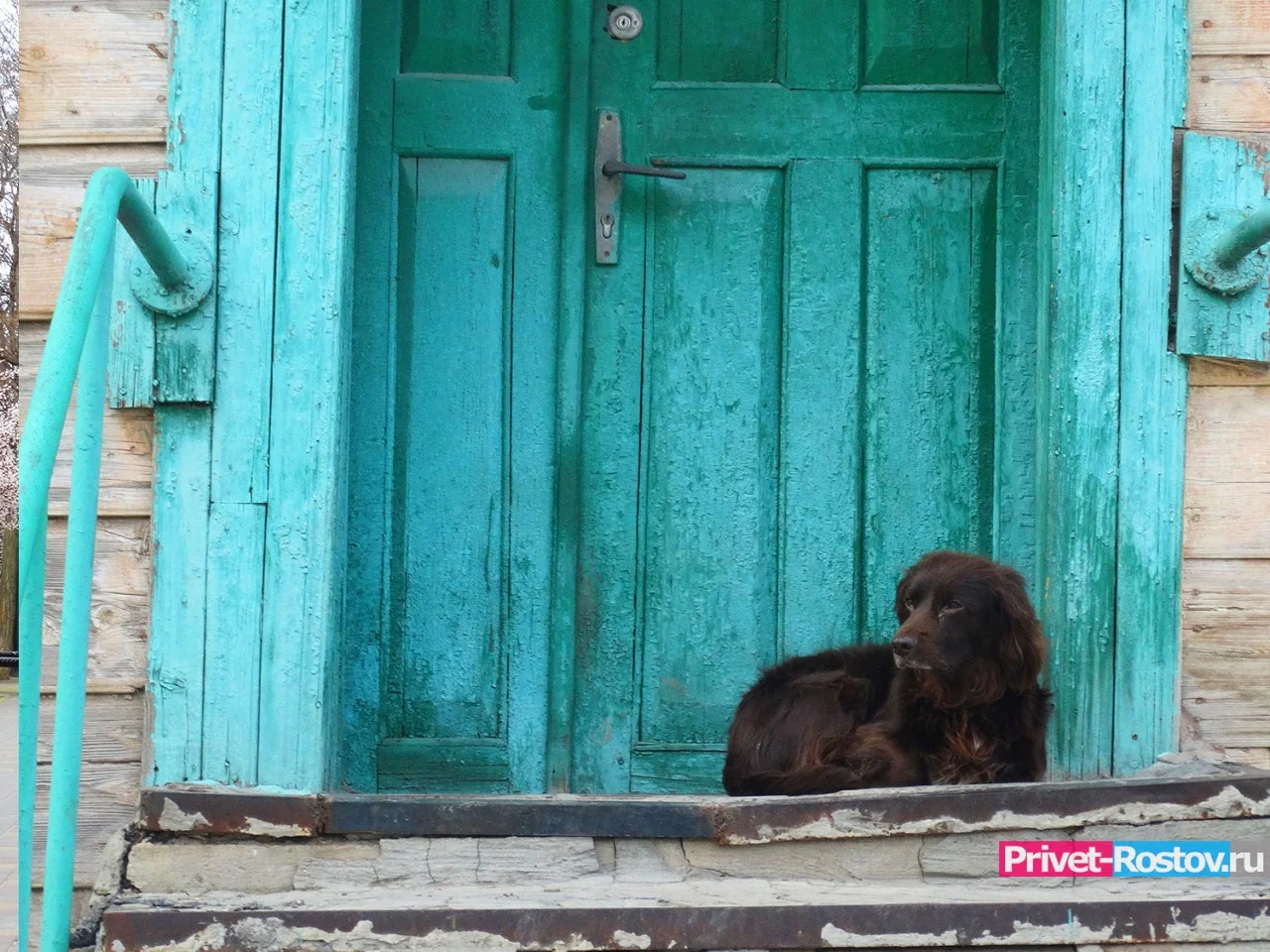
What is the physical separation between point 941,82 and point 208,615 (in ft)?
7.14

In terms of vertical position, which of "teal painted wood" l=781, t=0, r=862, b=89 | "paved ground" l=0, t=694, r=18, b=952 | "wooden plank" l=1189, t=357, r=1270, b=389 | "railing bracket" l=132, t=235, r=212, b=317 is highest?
"teal painted wood" l=781, t=0, r=862, b=89

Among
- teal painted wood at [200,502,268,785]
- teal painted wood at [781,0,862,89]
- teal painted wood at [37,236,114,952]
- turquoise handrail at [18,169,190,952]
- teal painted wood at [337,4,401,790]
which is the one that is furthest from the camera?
teal painted wood at [781,0,862,89]

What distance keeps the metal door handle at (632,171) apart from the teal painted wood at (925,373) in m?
0.51

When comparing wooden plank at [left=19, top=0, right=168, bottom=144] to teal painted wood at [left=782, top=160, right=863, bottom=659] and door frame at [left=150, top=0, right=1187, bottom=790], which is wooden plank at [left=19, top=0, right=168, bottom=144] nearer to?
door frame at [left=150, top=0, right=1187, bottom=790]

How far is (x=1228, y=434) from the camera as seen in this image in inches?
112

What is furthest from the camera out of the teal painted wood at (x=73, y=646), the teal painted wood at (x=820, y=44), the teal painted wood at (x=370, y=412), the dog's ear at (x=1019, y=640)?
the teal painted wood at (x=820, y=44)

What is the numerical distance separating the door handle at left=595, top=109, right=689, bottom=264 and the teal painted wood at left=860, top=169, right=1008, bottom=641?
1.91ft

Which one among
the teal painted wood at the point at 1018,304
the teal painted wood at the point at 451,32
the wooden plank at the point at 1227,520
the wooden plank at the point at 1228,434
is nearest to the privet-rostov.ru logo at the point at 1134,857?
the wooden plank at the point at 1227,520

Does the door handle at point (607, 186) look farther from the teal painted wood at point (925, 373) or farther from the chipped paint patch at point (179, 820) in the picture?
the chipped paint patch at point (179, 820)

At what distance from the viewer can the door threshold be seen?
8.25 feet

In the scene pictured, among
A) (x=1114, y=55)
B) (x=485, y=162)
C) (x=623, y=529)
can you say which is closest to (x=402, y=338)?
(x=485, y=162)

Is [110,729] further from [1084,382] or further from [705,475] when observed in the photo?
[1084,382]

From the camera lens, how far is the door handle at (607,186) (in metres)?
3.36

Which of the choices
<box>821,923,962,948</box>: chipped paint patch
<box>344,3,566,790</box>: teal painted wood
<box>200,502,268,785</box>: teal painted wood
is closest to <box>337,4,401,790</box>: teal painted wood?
Answer: <box>344,3,566,790</box>: teal painted wood
